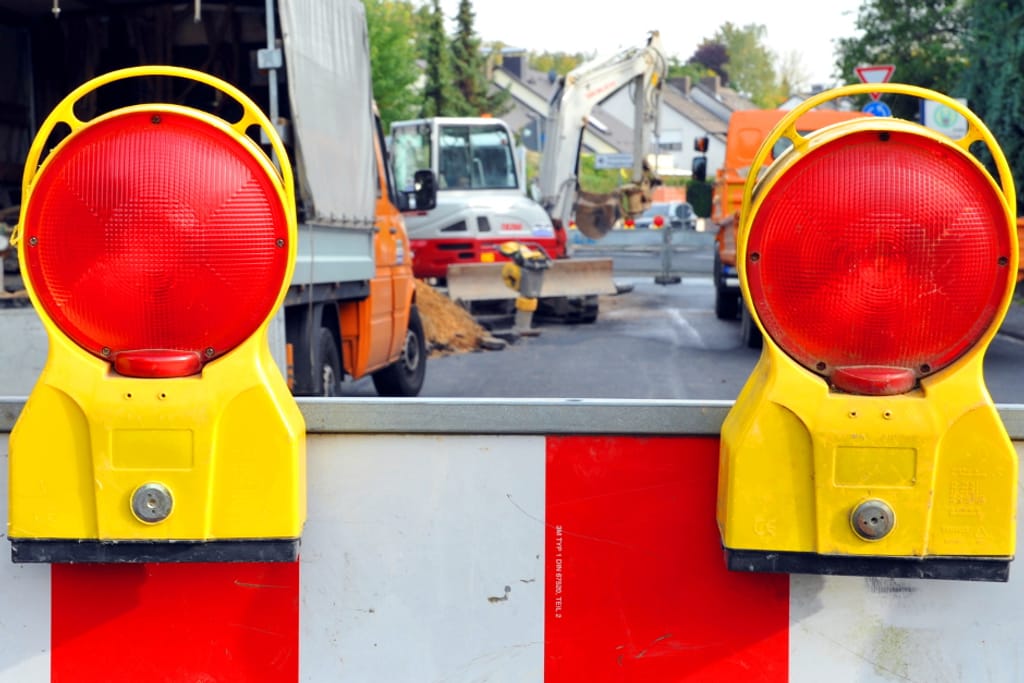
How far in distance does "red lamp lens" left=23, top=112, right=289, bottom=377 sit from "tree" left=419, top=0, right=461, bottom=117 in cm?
6933

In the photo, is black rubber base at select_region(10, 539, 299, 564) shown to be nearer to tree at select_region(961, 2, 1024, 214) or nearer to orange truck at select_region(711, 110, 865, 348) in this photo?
orange truck at select_region(711, 110, 865, 348)

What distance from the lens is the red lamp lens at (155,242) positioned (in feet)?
7.39

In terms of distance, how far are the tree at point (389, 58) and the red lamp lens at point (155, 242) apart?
42.5 meters

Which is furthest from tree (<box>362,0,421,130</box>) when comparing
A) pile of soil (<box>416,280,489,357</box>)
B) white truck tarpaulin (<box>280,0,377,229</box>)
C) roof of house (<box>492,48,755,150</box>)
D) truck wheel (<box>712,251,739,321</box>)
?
roof of house (<box>492,48,755,150</box>)

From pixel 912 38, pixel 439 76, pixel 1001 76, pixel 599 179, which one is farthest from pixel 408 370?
pixel 599 179

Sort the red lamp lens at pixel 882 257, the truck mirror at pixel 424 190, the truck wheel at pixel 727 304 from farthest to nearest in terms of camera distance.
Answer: the truck wheel at pixel 727 304 → the truck mirror at pixel 424 190 → the red lamp lens at pixel 882 257

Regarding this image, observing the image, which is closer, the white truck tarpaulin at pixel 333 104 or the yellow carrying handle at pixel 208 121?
the yellow carrying handle at pixel 208 121

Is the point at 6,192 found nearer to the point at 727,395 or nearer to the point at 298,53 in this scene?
the point at 298,53

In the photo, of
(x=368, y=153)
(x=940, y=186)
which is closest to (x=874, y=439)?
(x=940, y=186)

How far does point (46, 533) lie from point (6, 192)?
27.2 ft

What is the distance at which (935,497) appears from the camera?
2.20 m

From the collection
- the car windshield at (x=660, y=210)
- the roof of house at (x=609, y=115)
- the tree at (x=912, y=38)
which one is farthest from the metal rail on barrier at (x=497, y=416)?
the roof of house at (x=609, y=115)

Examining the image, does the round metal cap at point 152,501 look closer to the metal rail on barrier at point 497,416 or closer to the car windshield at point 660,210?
the metal rail on barrier at point 497,416

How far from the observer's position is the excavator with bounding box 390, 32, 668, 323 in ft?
71.2
